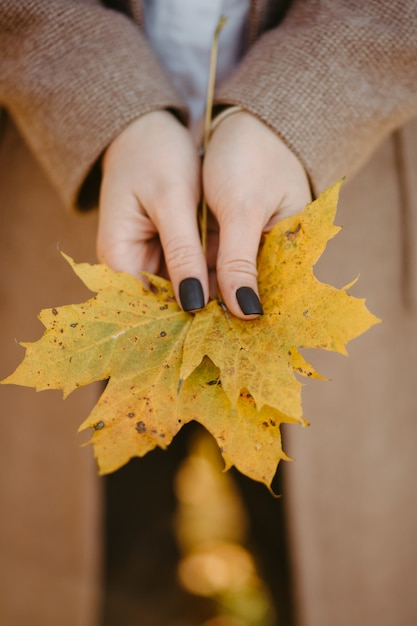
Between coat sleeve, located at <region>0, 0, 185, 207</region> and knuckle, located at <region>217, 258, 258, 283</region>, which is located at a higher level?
coat sleeve, located at <region>0, 0, 185, 207</region>

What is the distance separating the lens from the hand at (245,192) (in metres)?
0.58

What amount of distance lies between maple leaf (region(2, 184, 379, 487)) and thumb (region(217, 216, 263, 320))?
0.02 metres

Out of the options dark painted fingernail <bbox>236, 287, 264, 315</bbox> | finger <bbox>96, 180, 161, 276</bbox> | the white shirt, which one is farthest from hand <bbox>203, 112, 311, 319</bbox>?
the white shirt

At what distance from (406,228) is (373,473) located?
1.87 ft

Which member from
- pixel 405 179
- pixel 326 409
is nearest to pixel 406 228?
pixel 405 179

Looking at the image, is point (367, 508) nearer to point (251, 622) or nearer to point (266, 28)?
point (251, 622)

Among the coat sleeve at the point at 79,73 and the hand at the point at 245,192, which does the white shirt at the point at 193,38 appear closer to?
the coat sleeve at the point at 79,73

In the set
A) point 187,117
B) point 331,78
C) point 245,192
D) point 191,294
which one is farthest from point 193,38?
point 191,294

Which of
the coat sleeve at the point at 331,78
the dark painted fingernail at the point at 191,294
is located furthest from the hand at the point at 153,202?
the coat sleeve at the point at 331,78

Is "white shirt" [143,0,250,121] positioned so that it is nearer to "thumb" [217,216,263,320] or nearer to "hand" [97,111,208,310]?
"hand" [97,111,208,310]

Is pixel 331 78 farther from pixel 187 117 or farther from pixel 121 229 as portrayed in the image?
pixel 121 229

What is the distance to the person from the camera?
0.63 metres

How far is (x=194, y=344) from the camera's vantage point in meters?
0.56

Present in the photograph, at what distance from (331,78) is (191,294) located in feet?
1.21
